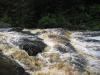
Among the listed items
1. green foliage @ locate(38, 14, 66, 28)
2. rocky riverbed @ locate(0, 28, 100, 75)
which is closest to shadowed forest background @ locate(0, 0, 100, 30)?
green foliage @ locate(38, 14, 66, 28)

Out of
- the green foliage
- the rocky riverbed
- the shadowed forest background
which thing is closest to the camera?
the rocky riverbed

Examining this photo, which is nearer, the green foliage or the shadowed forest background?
the green foliage

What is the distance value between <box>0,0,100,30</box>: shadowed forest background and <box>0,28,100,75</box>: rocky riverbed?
3429mm

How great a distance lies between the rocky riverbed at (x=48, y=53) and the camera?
10465 millimetres

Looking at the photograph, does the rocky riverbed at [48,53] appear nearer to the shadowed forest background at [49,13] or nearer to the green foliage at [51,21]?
the green foliage at [51,21]

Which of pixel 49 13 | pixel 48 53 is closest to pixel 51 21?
pixel 49 13

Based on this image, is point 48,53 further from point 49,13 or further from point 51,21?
point 49,13

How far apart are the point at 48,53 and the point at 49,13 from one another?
7.50 metres

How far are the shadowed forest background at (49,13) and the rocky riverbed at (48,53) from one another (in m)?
3.43

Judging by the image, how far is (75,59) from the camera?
1120cm

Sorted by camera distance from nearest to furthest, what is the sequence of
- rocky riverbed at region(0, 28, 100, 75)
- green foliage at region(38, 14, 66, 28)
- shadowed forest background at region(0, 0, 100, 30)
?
rocky riverbed at region(0, 28, 100, 75), green foliage at region(38, 14, 66, 28), shadowed forest background at region(0, 0, 100, 30)

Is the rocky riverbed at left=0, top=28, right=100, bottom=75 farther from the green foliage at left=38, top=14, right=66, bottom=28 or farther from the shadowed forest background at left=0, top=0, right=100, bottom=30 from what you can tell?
the shadowed forest background at left=0, top=0, right=100, bottom=30

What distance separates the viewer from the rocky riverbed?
1046cm

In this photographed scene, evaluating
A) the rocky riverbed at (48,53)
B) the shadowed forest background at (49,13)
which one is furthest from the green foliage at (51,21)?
the rocky riverbed at (48,53)
